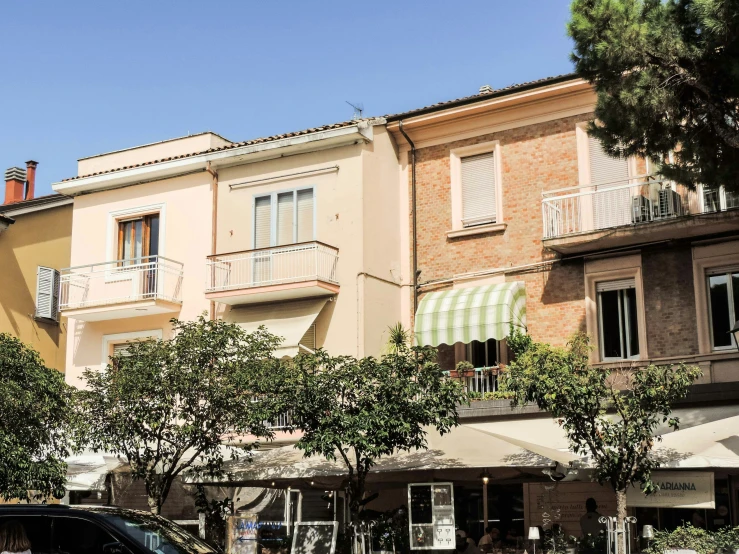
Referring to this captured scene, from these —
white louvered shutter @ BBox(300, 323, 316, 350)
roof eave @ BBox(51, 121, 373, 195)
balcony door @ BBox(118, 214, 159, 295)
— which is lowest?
white louvered shutter @ BBox(300, 323, 316, 350)

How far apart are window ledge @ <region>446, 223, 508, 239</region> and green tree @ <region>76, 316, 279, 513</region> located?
6.00 m

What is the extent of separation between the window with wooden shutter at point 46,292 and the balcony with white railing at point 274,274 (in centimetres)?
564

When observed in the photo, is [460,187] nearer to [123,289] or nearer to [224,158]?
[224,158]

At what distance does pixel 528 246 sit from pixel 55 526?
13123 millimetres

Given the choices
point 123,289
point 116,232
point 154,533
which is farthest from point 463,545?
point 116,232

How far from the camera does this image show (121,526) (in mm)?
11234

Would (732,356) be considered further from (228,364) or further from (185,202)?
(185,202)

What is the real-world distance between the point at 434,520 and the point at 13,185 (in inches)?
777

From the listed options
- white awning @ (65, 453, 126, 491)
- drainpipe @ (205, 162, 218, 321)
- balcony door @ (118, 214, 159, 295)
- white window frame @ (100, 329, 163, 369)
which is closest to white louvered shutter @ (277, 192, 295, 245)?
drainpipe @ (205, 162, 218, 321)

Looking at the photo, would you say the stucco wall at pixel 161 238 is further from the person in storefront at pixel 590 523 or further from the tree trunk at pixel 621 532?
the tree trunk at pixel 621 532

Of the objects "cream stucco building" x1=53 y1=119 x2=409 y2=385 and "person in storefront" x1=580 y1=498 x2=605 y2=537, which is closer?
"person in storefront" x1=580 y1=498 x2=605 y2=537

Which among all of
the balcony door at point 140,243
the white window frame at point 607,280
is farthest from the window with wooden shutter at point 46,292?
the white window frame at point 607,280

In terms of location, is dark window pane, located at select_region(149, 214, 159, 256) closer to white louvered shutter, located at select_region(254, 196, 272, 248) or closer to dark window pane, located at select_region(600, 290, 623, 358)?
white louvered shutter, located at select_region(254, 196, 272, 248)

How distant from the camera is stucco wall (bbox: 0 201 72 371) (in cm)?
2759
